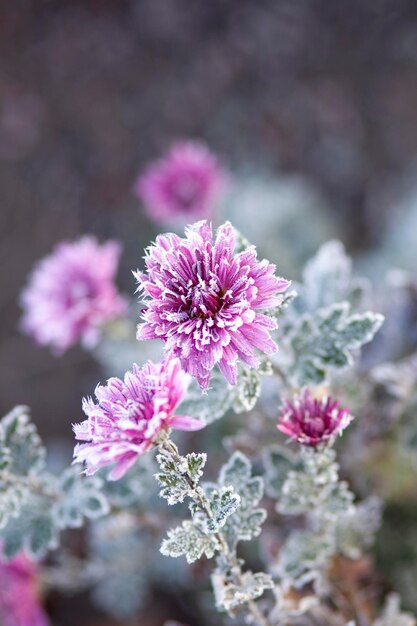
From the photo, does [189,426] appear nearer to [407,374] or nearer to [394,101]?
[407,374]

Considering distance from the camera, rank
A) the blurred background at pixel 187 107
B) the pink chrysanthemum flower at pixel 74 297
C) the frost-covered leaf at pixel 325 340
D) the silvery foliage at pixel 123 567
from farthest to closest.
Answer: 1. the blurred background at pixel 187 107
2. the silvery foliage at pixel 123 567
3. the pink chrysanthemum flower at pixel 74 297
4. the frost-covered leaf at pixel 325 340

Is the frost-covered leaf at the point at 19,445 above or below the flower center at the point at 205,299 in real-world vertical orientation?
above

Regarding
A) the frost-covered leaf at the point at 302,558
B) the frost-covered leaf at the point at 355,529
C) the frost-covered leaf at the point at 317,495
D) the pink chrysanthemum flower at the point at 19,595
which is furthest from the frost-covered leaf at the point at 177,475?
the pink chrysanthemum flower at the point at 19,595

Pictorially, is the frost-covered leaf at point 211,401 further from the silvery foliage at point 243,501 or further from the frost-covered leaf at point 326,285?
the frost-covered leaf at point 326,285

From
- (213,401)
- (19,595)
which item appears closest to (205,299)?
(213,401)

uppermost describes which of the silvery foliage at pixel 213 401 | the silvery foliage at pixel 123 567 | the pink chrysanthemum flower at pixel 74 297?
the pink chrysanthemum flower at pixel 74 297

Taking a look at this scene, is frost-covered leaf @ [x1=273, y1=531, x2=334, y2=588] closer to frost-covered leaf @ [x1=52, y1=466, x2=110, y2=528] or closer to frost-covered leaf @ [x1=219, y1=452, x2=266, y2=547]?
frost-covered leaf @ [x1=219, y1=452, x2=266, y2=547]

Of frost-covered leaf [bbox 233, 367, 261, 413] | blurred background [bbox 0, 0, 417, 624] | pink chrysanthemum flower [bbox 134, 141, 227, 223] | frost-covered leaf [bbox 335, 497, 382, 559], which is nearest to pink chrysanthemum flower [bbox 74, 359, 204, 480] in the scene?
frost-covered leaf [bbox 233, 367, 261, 413]
